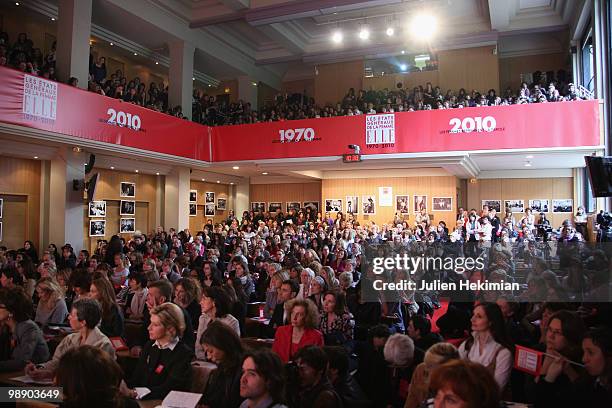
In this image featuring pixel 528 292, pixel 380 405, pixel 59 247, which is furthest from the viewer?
pixel 59 247

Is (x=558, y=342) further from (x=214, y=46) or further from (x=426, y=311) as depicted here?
(x=214, y=46)

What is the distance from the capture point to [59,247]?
11453mm

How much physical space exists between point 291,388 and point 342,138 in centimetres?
1092

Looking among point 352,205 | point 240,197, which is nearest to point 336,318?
point 352,205

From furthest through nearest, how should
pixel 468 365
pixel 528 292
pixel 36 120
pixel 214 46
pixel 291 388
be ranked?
pixel 214 46
pixel 36 120
pixel 528 292
pixel 291 388
pixel 468 365

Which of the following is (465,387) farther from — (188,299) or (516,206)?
(516,206)

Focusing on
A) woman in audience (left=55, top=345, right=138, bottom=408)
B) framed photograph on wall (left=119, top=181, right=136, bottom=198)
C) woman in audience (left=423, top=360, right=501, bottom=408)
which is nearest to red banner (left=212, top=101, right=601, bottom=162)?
framed photograph on wall (left=119, top=181, right=136, bottom=198)

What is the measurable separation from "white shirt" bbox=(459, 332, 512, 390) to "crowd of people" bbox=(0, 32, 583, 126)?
9913 mm

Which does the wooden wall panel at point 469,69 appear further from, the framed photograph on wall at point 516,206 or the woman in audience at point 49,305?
the woman in audience at point 49,305

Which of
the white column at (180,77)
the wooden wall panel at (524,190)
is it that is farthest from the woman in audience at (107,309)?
the wooden wall panel at (524,190)

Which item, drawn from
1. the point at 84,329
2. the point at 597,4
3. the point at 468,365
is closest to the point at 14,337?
the point at 84,329

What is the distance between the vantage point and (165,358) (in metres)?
3.22

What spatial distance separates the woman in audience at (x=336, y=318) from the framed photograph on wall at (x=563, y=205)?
51.1 feet

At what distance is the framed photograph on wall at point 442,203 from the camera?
56.4ft
